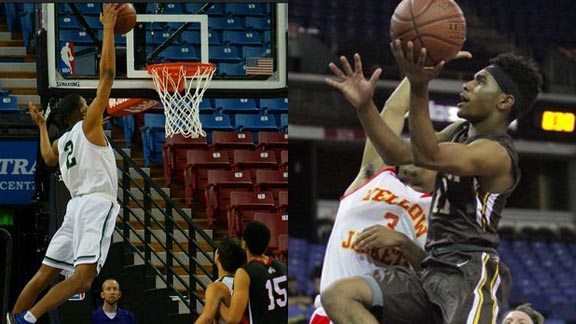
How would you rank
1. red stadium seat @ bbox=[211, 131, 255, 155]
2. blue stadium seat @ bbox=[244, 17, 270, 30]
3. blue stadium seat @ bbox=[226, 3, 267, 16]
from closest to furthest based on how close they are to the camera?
red stadium seat @ bbox=[211, 131, 255, 155] < blue stadium seat @ bbox=[244, 17, 270, 30] < blue stadium seat @ bbox=[226, 3, 267, 16]

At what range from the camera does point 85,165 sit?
20.3 ft

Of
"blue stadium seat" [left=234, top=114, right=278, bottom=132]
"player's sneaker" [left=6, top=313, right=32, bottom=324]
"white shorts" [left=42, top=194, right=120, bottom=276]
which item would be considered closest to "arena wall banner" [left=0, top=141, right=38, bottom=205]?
"blue stadium seat" [left=234, top=114, right=278, bottom=132]

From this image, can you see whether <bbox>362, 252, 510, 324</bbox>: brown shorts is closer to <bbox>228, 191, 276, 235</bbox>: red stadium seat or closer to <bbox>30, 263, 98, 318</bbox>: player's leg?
<bbox>30, 263, 98, 318</bbox>: player's leg

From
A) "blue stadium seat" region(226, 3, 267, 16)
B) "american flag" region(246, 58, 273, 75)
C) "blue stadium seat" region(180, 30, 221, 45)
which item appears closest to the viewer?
"american flag" region(246, 58, 273, 75)

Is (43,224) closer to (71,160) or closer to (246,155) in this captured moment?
(71,160)

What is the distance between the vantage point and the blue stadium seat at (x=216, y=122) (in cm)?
1012

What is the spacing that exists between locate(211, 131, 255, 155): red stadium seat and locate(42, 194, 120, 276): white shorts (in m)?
3.59

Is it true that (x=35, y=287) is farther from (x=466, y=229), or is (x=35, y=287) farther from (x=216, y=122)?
(x=216, y=122)

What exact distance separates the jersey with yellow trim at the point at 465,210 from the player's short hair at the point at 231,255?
2162mm

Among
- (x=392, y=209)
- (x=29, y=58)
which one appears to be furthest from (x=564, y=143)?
(x=29, y=58)

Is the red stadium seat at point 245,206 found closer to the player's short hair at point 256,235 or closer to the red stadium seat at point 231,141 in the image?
the red stadium seat at point 231,141

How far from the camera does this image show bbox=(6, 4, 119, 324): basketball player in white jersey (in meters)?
6.00

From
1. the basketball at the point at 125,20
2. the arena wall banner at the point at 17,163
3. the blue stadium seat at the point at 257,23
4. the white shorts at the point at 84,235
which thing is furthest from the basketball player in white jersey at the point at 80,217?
the blue stadium seat at the point at 257,23

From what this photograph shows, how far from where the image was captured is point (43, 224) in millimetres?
7688
